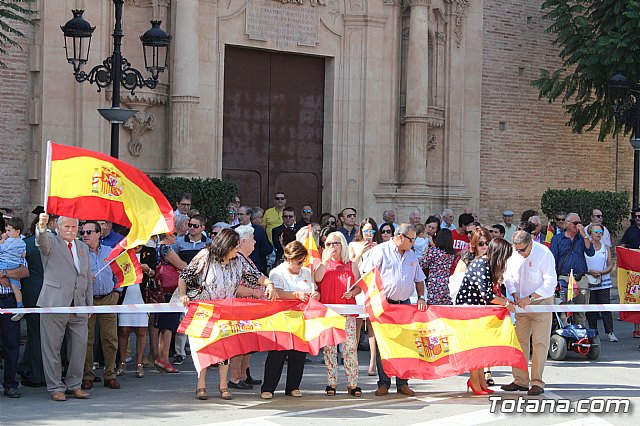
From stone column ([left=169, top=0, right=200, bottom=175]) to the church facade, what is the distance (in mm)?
31

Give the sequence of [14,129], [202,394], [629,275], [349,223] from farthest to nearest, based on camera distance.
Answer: [14,129]
[349,223]
[629,275]
[202,394]

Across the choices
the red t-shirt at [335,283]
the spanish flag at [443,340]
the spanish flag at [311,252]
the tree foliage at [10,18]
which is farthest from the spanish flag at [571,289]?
the tree foliage at [10,18]

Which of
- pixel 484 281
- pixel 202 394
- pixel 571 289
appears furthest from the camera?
pixel 571 289

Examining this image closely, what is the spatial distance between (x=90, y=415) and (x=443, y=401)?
3.63 meters

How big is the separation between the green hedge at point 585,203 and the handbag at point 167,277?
603 inches

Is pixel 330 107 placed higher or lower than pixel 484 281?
higher

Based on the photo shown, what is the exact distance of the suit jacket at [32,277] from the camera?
1245 cm

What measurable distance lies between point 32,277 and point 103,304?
101 centimetres

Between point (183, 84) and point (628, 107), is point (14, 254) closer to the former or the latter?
point (183, 84)

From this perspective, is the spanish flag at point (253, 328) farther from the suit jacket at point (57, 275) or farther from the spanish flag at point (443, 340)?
the suit jacket at point (57, 275)

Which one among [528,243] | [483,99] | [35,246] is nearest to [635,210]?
[483,99]

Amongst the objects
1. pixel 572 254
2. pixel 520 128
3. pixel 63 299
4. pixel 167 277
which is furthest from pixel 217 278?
pixel 520 128

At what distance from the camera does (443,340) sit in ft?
41.2

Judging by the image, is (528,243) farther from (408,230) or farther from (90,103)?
(90,103)
